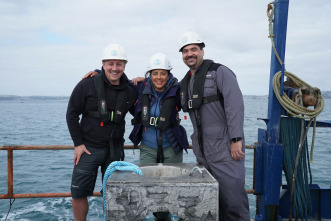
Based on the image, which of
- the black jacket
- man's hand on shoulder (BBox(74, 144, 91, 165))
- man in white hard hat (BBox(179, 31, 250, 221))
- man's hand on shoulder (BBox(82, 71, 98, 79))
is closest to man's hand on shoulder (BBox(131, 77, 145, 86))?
the black jacket

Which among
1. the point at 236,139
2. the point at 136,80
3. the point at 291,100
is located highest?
the point at 136,80

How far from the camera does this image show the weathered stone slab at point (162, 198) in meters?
2.46

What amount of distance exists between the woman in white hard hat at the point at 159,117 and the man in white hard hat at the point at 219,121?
28 centimetres

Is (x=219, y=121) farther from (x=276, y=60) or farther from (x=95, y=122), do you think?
(x=95, y=122)

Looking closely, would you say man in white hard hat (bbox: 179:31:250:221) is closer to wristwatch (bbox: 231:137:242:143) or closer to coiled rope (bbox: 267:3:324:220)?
wristwatch (bbox: 231:137:242:143)

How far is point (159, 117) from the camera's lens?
12.0 ft

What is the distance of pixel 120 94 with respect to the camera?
3.77 meters

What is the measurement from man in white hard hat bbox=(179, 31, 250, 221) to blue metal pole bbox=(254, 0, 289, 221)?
76cm

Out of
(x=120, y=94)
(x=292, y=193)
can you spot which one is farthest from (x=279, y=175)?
(x=120, y=94)

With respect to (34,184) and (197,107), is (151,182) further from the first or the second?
(34,184)

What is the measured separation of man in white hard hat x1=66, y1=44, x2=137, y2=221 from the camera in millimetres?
3582

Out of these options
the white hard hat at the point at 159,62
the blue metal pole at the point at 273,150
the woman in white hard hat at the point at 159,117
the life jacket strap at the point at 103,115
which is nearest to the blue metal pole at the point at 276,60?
the blue metal pole at the point at 273,150

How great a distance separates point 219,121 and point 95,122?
1.59 m

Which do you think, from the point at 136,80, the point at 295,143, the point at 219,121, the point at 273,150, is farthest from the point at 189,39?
the point at 295,143
